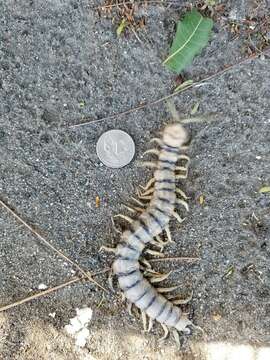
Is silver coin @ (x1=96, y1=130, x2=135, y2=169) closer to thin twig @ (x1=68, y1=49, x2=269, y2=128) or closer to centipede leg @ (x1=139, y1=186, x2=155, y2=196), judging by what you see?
thin twig @ (x1=68, y1=49, x2=269, y2=128)

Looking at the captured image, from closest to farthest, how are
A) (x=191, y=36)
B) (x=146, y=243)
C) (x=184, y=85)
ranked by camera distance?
(x=191, y=36)
(x=184, y=85)
(x=146, y=243)

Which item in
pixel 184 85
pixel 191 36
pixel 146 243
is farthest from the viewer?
pixel 146 243

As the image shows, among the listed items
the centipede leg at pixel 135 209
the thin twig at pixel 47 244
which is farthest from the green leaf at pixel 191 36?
the thin twig at pixel 47 244

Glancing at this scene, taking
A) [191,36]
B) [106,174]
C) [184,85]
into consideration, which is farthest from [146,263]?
[191,36]

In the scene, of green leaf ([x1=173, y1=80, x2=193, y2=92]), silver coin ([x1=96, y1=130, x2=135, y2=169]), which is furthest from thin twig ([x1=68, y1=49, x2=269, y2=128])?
silver coin ([x1=96, y1=130, x2=135, y2=169])

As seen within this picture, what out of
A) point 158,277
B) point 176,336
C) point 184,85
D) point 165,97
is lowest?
point 176,336

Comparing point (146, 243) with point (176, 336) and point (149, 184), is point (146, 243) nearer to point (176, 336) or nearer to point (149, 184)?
point (149, 184)
